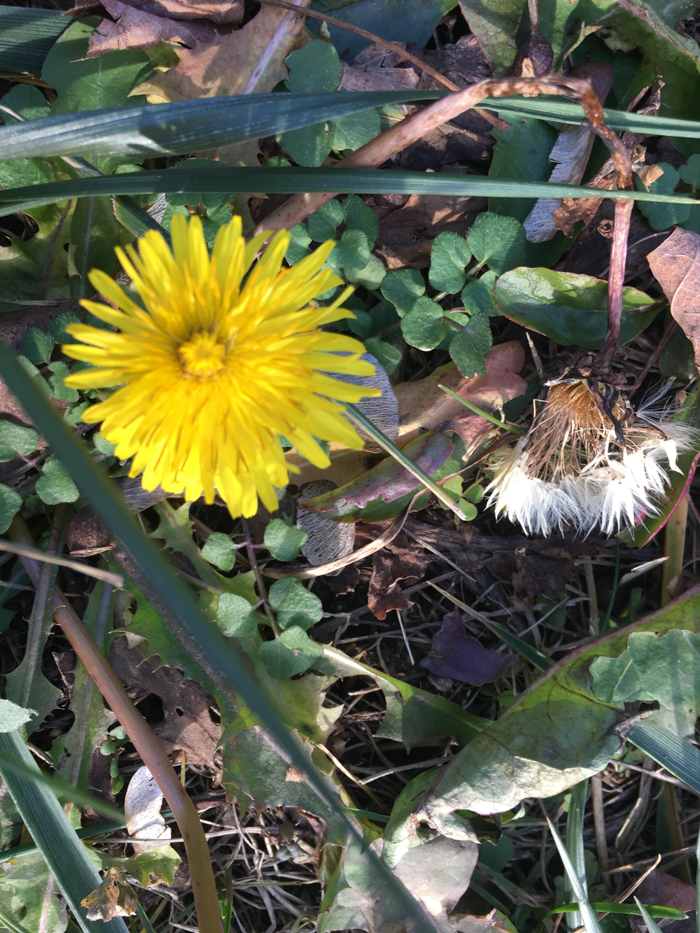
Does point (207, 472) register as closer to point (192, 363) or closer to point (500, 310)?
point (192, 363)

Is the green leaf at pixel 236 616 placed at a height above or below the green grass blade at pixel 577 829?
above

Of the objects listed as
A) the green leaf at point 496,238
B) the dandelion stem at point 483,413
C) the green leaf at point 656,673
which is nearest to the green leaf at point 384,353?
the dandelion stem at point 483,413

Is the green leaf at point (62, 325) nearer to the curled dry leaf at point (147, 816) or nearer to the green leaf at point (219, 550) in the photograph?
the green leaf at point (219, 550)

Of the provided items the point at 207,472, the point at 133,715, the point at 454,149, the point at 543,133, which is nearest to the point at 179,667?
the point at 133,715

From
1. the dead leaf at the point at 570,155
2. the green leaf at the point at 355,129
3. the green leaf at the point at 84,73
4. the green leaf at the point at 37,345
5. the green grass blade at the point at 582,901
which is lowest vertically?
the green grass blade at the point at 582,901

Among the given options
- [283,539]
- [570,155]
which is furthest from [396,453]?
[570,155]

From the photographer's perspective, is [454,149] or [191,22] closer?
[191,22]
